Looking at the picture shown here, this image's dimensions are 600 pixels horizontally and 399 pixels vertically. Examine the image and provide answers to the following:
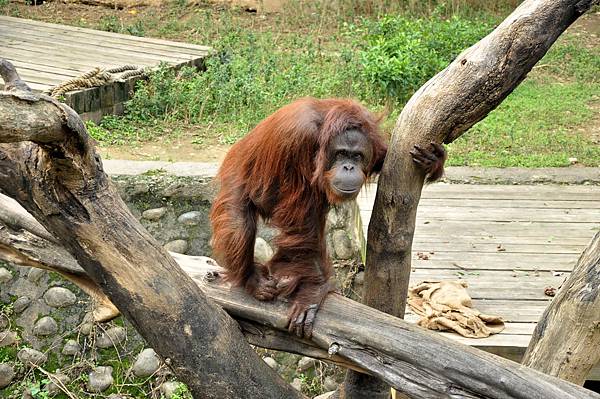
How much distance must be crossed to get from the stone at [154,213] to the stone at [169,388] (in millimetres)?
981

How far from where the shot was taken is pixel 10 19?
9.19 metres

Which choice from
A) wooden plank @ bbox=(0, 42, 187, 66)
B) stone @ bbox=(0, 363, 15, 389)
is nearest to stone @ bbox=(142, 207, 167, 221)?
stone @ bbox=(0, 363, 15, 389)

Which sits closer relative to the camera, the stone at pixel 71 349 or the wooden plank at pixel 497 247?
the wooden plank at pixel 497 247

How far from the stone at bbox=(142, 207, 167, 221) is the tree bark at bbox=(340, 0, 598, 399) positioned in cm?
236

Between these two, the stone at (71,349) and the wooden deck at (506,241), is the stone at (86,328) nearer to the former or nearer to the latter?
the stone at (71,349)

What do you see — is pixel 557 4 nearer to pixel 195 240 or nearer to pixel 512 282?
pixel 512 282

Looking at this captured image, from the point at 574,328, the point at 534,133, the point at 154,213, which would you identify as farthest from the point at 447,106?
the point at 534,133

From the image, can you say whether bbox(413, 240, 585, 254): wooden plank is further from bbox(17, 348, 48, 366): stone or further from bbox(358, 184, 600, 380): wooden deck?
bbox(17, 348, 48, 366): stone

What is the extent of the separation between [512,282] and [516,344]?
0.66m

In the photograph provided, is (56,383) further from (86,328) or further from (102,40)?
(102,40)

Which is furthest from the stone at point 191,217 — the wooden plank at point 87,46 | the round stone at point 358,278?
the wooden plank at point 87,46

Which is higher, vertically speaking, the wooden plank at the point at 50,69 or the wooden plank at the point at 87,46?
the wooden plank at the point at 87,46

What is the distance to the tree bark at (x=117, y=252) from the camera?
7.34 ft

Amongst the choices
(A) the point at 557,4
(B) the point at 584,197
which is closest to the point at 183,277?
(A) the point at 557,4
